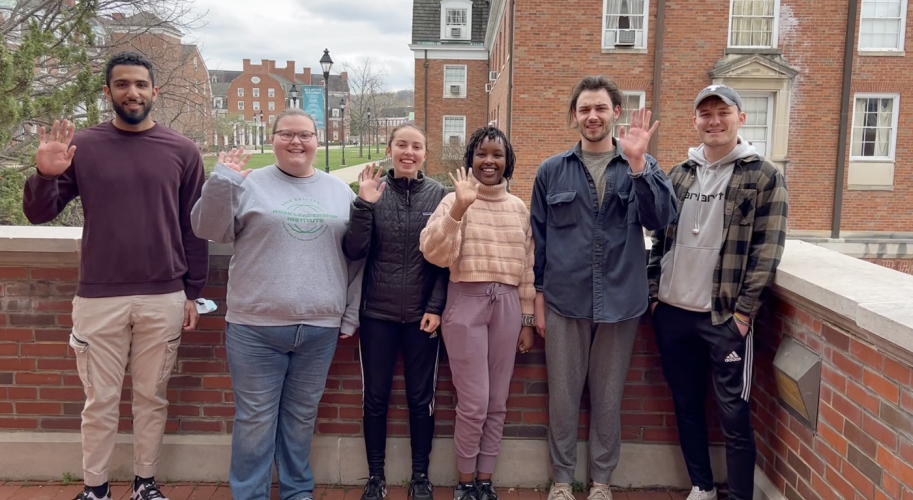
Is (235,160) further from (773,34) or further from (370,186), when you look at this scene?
(773,34)

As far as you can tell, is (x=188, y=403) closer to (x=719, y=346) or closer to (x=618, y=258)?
(x=618, y=258)

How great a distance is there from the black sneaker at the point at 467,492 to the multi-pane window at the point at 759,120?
54.9 ft

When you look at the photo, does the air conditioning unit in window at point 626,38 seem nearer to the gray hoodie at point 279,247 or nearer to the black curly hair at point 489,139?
the black curly hair at point 489,139

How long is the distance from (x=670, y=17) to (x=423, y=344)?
16287 millimetres

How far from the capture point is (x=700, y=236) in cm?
281

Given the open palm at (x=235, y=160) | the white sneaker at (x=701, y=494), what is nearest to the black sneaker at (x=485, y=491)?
the white sneaker at (x=701, y=494)

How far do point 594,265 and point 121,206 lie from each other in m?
2.17

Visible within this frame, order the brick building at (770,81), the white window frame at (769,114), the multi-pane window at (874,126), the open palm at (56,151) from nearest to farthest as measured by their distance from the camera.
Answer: the open palm at (56,151) < the brick building at (770,81) < the multi-pane window at (874,126) < the white window frame at (769,114)

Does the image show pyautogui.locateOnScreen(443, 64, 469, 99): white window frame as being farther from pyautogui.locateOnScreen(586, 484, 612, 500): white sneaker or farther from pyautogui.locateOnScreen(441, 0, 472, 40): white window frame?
pyautogui.locateOnScreen(586, 484, 612, 500): white sneaker

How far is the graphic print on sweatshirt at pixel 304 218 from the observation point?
2779 millimetres

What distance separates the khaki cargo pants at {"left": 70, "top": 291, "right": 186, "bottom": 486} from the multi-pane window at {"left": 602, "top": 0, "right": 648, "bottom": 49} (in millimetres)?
16047

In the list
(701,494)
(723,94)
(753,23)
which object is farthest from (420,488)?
(753,23)

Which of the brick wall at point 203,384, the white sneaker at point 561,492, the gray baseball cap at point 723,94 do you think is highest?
the gray baseball cap at point 723,94

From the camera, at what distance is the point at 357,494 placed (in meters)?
3.26
